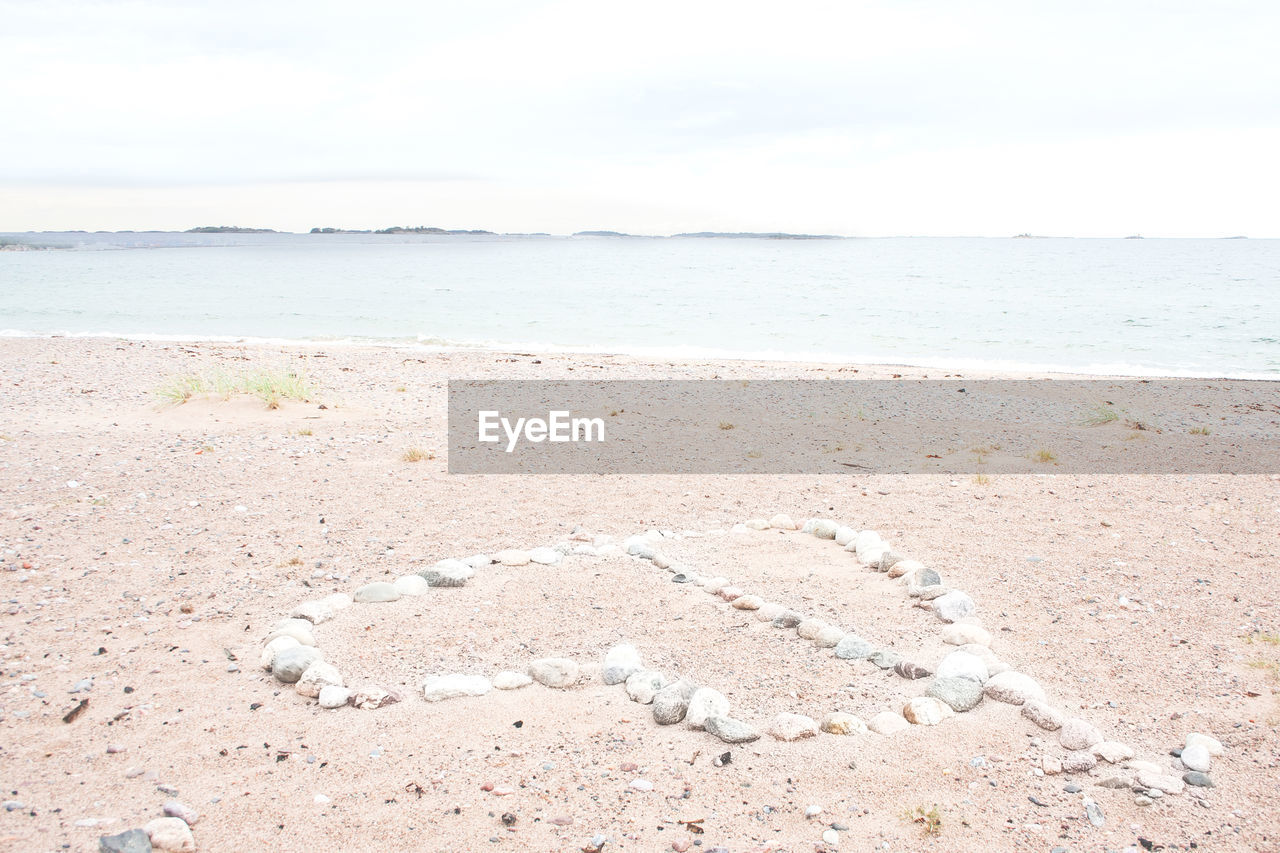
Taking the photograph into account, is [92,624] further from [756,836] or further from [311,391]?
[311,391]

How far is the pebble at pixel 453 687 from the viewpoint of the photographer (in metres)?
3.41

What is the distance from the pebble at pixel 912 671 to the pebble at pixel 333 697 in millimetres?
2354

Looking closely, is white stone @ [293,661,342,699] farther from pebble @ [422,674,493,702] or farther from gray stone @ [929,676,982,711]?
gray stone @ [929,676,982,711]

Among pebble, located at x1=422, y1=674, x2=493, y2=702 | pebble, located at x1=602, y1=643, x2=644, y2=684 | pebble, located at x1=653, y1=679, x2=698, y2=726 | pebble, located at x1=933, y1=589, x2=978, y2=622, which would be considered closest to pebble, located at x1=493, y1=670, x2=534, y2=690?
pebble, located at x1=422, y1=674, x2=493, y2=702

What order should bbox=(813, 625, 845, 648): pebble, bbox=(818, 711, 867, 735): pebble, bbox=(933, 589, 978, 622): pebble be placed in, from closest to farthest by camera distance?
bbox=(818, 711, 867, 735): pebble
bbox=(813, 625, 845, 648): pebble
bbox=(933, 589, 978, 622): pebble

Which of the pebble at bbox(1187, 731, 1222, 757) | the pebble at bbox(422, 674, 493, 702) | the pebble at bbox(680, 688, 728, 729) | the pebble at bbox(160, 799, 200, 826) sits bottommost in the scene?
the pebble at bbox(160, 799, 200, 826)

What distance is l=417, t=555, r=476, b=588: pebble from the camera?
4.49 m

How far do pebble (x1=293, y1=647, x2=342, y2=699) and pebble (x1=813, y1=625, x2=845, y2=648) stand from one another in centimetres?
215

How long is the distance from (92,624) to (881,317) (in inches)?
911

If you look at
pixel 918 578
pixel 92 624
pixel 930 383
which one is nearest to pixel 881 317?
pixel 930 383

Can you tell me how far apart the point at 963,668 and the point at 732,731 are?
1143 mm

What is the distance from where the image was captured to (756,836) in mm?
2566

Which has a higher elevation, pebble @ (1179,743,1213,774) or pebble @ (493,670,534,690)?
pebble @ (1179,743,1213,774)

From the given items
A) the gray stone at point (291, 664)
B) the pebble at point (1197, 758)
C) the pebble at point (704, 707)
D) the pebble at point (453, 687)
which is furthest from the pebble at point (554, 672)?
the pebble at point (1197, 758)
